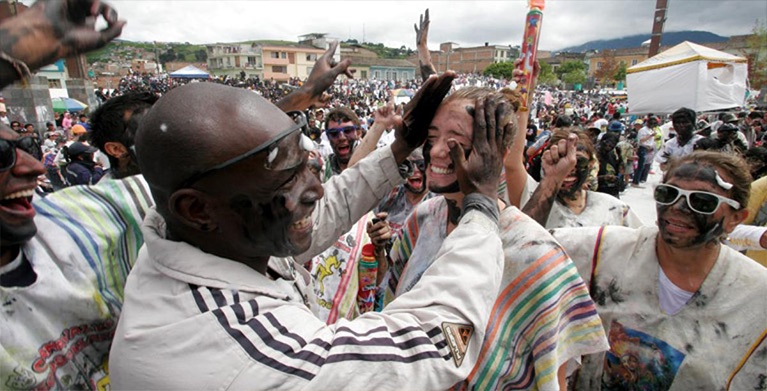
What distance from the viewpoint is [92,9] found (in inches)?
39.4

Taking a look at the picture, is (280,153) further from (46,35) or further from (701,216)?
(701,216)

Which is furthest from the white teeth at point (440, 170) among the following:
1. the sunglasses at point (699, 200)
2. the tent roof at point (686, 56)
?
the tent roof at point (686, 56)

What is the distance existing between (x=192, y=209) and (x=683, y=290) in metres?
2.06

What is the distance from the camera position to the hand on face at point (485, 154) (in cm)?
146

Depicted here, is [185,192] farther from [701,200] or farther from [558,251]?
[701,200]

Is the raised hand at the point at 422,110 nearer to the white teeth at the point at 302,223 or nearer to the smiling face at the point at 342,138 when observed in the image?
the white teeth at the point at 302,223

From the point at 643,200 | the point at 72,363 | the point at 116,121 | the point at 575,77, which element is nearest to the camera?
the point at 72,363

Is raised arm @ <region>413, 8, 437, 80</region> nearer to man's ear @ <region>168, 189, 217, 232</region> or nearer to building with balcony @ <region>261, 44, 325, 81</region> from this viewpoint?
man's ear @ <region>168, 189, 217, 232</region>

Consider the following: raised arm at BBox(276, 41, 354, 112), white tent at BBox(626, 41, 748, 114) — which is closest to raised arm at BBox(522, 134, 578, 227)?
raised arm at BBox(276, 41, 354, 112)

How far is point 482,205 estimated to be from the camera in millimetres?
1399

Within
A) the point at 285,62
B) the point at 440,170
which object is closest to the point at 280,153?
the point at 440,170

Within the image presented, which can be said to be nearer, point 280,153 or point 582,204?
point 280,153

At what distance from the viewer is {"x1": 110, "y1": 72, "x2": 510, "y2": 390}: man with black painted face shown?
3.38 feet

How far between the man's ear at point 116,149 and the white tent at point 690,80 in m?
11.8
